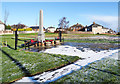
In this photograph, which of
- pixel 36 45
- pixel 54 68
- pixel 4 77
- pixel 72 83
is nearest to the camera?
pixel 72 83

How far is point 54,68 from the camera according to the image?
207 inches

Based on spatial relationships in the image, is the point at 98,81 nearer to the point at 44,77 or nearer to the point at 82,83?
the point at 82,83

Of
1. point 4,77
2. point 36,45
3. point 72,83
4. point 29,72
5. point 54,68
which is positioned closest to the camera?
point 72,83

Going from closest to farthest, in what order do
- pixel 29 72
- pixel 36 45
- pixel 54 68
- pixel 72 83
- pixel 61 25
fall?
pixel 72 83
pixel 29 72
pixel 54 68
pixel 36 45
pixel 61 25

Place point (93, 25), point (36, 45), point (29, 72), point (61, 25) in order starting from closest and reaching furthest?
point (29, 72), point (36, 45), point (61, 25), point (93, 25)

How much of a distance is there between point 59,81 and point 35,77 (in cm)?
108

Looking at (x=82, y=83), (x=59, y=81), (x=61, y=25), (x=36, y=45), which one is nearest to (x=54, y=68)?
(x=59, y=81)

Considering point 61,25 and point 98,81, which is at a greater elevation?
point 61,25

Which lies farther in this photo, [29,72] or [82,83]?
[29,72]

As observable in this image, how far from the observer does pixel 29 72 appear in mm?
4707

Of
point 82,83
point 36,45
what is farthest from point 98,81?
point 36,45

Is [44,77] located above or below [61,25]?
below

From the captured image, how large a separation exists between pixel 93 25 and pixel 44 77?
7723 centimetres

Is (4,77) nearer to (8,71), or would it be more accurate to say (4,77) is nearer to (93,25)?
(8,71)
